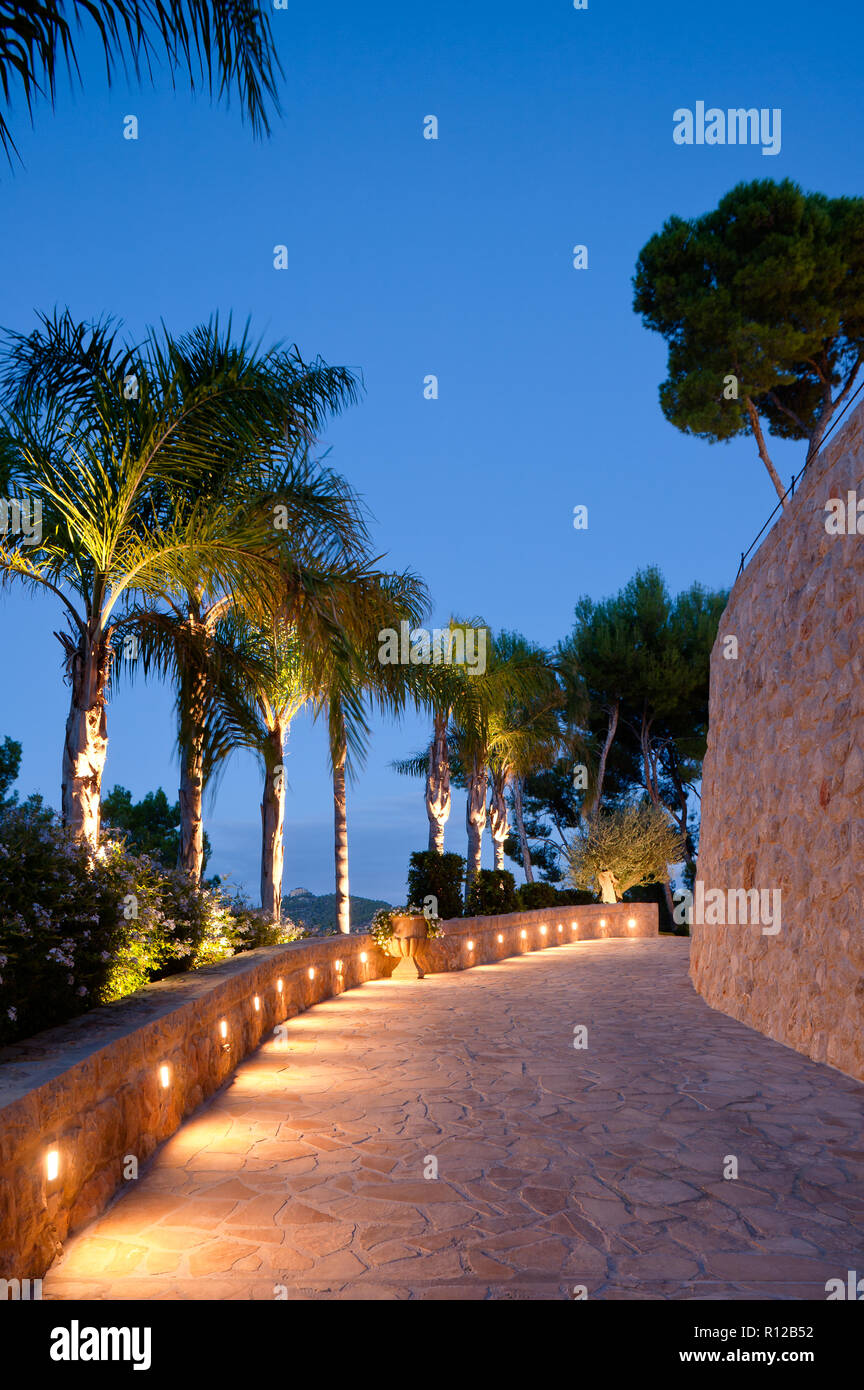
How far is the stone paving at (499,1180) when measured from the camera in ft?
11.2

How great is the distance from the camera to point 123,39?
14.8 feet

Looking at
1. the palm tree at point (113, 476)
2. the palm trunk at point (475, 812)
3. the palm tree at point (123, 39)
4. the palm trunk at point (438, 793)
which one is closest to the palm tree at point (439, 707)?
the palm trunk at point (438, 793)

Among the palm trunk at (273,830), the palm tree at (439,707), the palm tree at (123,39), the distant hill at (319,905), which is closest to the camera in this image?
the palm tree at (123,39)

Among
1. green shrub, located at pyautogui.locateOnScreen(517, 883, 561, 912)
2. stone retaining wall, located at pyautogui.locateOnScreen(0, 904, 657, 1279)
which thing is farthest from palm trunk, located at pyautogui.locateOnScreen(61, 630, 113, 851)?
green shrub, located at pyautogui.locateOnScreen(517, 883, 561, 912)

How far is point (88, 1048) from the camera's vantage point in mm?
4258

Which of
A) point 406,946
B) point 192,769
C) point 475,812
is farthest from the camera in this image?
point 475,812

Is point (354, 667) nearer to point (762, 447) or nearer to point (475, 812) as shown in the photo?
→ point (475, 812)

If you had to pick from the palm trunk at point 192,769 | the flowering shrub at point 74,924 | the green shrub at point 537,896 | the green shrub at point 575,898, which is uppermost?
the palm trunk at point 192,769

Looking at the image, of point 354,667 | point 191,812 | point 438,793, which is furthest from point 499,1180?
point 438,793

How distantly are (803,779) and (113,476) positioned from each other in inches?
265

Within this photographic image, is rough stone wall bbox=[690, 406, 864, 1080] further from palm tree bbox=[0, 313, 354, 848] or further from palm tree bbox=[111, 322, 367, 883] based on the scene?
palm tree bbox=[0, 313, 354, 848]

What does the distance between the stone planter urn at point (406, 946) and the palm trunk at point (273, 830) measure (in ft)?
6.12

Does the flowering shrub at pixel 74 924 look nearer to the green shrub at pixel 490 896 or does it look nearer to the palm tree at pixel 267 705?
the palm tree at pixel 267 705
